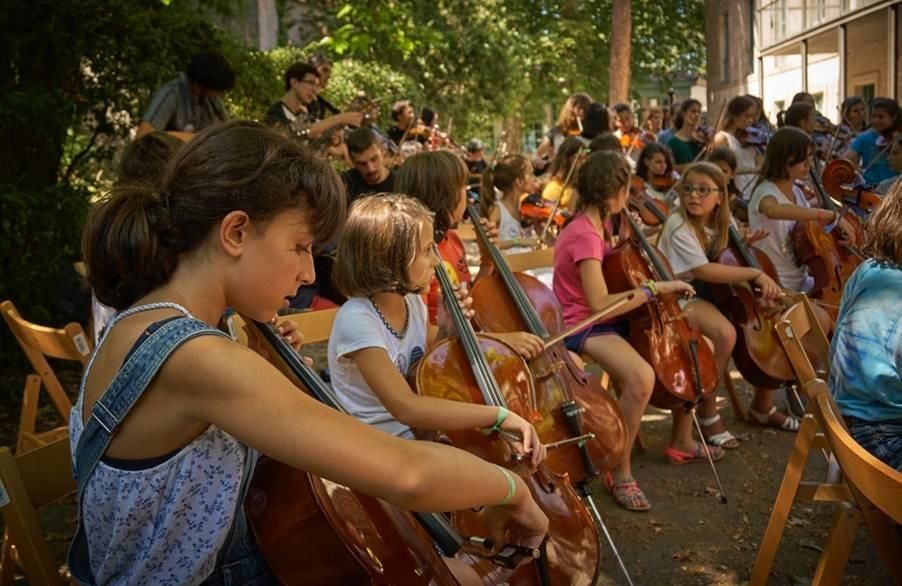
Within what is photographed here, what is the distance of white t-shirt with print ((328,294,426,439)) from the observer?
2391 mm

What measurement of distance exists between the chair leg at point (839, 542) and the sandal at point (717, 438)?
1974mm

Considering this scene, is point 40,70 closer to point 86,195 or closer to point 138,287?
point 86,195

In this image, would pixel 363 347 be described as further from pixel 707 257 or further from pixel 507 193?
pixel 507 193

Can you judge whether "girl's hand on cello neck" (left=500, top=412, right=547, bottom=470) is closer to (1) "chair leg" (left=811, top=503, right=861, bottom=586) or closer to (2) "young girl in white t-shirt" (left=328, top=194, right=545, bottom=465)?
(2) "young girl in white t-shirt" (left=328, top=194, right=545, bottom=465)

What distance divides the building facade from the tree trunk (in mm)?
1814

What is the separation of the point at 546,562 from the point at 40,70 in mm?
4575

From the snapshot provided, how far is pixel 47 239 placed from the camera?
483cm

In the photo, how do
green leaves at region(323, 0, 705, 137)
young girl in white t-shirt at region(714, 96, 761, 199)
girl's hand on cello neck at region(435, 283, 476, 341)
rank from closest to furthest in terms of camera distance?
girl's hand on cello neck at region(435, 283, 476, 341), young girl in white t-shirt at region(714, 96, 761, 199), green leaves at region(323, 0, 705, 137)

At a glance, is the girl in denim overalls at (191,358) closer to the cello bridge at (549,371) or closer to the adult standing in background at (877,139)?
the cello bridge at (549,371)

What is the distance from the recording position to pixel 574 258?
3.67m

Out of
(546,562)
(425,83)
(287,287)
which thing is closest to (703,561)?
(546,562)

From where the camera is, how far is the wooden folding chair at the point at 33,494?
1.64 m

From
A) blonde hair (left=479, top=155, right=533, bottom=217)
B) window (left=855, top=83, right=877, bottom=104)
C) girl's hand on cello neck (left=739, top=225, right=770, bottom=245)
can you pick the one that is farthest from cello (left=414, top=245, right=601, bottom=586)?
window (left=855, top=83, right=877, bottom=104)

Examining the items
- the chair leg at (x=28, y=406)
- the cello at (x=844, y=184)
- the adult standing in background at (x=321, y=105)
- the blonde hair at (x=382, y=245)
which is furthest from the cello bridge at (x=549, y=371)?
the adult standing in background at (x=321, y=105)
